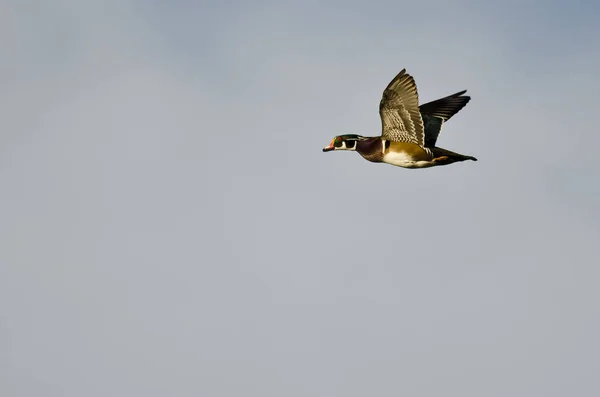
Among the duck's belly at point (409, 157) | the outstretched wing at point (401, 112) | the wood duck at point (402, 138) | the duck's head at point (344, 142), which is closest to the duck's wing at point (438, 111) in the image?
the wood duck at point (402, 138)

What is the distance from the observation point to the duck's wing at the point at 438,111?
35.9 metres

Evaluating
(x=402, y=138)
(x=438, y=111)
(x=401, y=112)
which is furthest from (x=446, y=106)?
(x=401, y=112)

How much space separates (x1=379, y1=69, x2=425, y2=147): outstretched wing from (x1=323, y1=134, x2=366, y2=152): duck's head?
64.0 inches

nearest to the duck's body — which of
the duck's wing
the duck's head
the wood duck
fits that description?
the wood duck

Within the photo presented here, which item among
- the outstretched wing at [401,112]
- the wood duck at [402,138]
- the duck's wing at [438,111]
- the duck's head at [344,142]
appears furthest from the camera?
the duck's wing at [438,111]

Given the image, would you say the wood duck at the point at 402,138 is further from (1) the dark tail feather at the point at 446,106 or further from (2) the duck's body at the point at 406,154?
(1) the dark tail feather at the point at 446,106

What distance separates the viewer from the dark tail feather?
121 ft

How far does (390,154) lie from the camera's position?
34094mm

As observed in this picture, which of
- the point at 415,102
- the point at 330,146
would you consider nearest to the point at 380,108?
the point at 415,102

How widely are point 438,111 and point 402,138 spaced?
3831 millimetres

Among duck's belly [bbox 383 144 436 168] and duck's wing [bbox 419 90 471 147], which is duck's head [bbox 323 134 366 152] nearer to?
duck's belly [bbox 383 144 436 168]

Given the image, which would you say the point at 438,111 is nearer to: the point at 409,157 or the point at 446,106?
the point at 446,106

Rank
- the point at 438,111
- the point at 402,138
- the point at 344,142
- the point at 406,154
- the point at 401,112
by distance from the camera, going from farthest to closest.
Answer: the point at 438,111 → the point at 344,142 → the point at 406,154 → the point at 402,138 → the point at 401,112

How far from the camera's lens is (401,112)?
32906 millimetres
